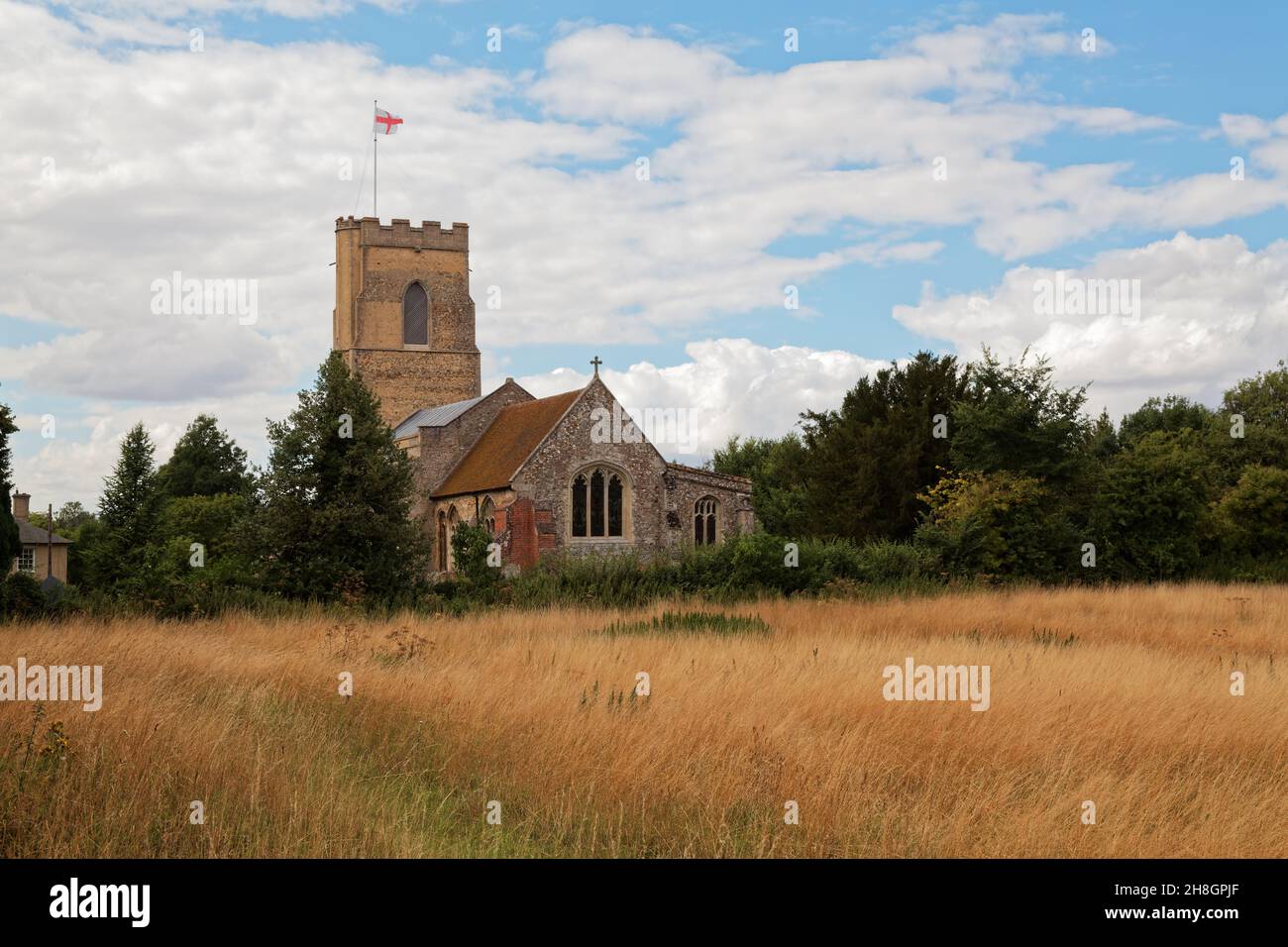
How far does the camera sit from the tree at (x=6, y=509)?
19.4 m

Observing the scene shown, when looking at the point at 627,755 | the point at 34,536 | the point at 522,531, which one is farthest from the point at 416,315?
the point at 627,755

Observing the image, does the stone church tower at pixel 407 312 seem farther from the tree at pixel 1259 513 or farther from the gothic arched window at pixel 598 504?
the tree at pixel 1259 513

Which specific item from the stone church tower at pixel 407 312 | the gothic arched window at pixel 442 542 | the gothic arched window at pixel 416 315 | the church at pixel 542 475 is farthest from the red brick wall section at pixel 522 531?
the gothic arched window at pixel 416 315

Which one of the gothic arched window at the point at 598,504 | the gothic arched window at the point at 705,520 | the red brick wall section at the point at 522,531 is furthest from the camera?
the gothic arched window at the point at 705,520

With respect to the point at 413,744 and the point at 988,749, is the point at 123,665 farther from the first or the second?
the point at 988,749

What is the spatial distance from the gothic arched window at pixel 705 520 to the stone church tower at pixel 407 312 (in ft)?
56.1

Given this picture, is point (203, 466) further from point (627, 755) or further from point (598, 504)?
point (627, 755)

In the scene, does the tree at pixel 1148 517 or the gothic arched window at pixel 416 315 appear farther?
the gothic arched window at pixel 416 315

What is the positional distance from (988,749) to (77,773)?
242 inches

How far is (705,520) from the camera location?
41.6m

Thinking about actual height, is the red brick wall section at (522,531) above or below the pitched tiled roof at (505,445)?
below

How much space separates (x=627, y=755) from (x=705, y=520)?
1319 inches
